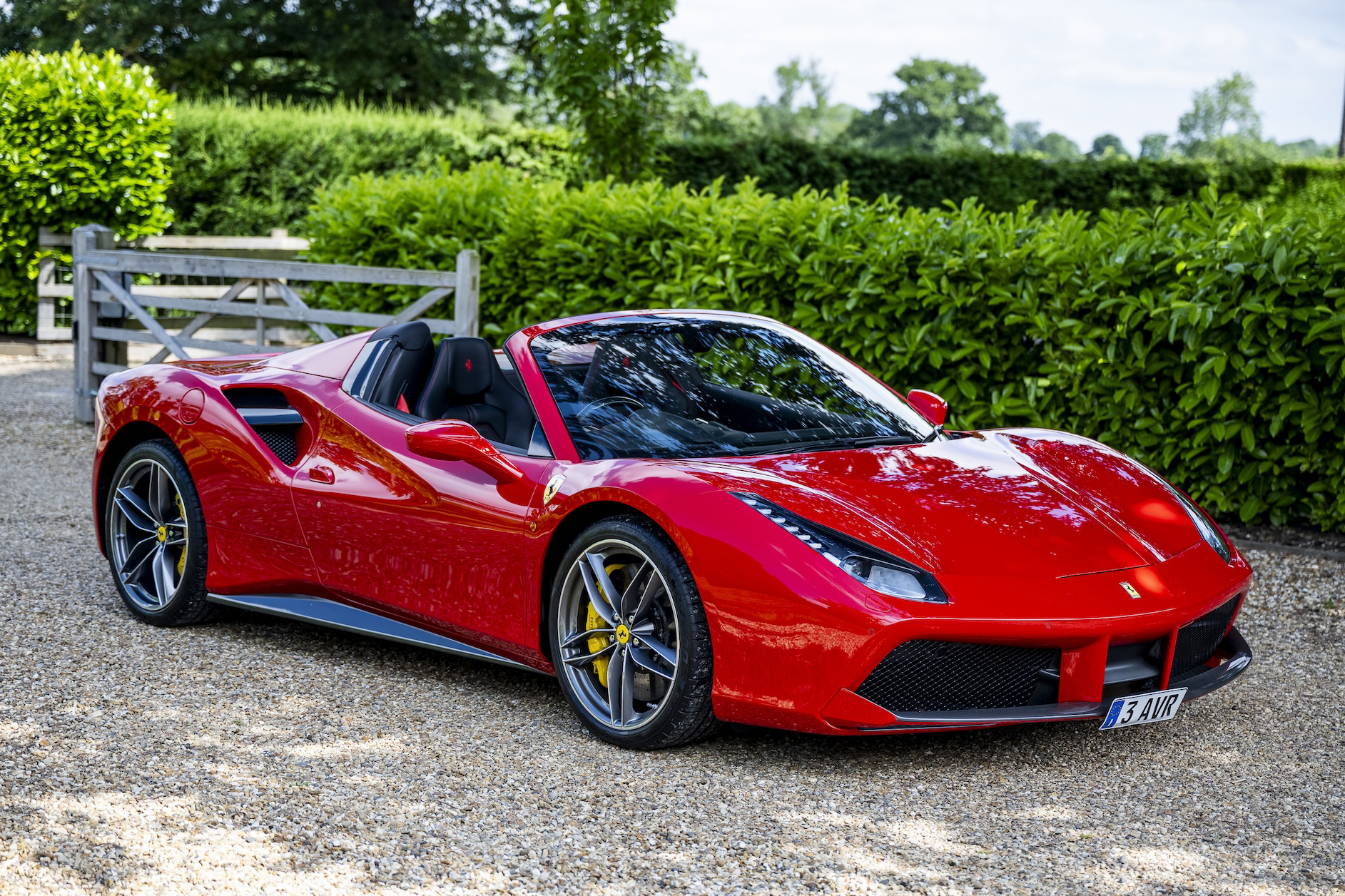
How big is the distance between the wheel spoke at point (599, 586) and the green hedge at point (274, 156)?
42.6 ft

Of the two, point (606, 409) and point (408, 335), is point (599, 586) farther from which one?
point (408, 335)

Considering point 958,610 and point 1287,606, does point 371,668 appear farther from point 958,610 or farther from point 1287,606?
point 1287,606

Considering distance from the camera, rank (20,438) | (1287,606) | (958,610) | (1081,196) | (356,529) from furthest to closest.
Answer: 1. (1081,196)
2. (20,438)
3. (1287,606)
4. (356,529)
5. (958,610)

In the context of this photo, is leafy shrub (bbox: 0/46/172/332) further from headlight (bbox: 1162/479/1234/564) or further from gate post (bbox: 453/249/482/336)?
headlight (bbox: 1162/479/1234/564)

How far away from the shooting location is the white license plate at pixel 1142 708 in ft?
11.2

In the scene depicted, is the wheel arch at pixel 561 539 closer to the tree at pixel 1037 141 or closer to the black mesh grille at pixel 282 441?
the black mesh grille at pixel 282 441

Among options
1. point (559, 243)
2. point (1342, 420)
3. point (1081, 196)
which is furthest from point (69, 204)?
point (1081, 196)

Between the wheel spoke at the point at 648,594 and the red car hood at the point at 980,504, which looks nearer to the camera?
the red car hood at the point at 980,504

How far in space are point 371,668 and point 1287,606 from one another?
4007 mm

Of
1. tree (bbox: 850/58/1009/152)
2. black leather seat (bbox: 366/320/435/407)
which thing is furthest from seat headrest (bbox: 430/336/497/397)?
tree (bbox: 850/58/1009/152)

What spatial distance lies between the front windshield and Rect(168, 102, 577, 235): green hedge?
12098mm

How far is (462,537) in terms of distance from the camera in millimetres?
4082

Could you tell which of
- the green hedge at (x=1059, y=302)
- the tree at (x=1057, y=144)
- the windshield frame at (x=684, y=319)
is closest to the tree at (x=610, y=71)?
the green hedge at (x=1059, y=302)

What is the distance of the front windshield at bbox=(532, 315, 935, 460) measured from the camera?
4.09 meters
